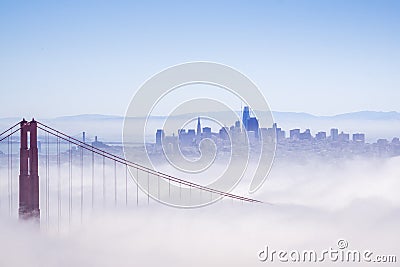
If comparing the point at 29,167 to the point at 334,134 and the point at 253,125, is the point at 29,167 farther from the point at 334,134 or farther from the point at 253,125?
the point at 334,134

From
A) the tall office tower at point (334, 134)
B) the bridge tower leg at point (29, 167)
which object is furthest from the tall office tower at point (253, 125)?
the bridge tower leg at point (29, 167)

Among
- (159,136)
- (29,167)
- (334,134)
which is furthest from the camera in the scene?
(334,134)

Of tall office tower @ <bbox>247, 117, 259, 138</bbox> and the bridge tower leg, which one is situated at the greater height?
tall office tower @ <bbox>247, 117, 259, 138</bbox>

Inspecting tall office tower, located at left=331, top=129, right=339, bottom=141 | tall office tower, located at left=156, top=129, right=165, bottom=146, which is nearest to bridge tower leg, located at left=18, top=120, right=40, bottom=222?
tall office tower, located at left=156, top=129, right=165, bottom=146

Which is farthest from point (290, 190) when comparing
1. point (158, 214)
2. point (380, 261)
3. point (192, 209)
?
point (380, 261)

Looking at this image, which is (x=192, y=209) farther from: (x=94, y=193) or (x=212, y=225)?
(x=94, y=193)

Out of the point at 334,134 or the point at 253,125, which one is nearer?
the point at 253,125

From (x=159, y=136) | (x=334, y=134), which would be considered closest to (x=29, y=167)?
(x=159, y=136)

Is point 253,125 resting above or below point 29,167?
above

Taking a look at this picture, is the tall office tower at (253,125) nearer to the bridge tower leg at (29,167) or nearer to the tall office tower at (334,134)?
the tall office tower at (334,134)

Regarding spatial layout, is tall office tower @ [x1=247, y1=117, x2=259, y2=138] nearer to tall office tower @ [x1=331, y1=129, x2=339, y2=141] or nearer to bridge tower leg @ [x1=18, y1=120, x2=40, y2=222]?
tall office tower @ [x1=331, y1=129, x2=339, y2=141]
